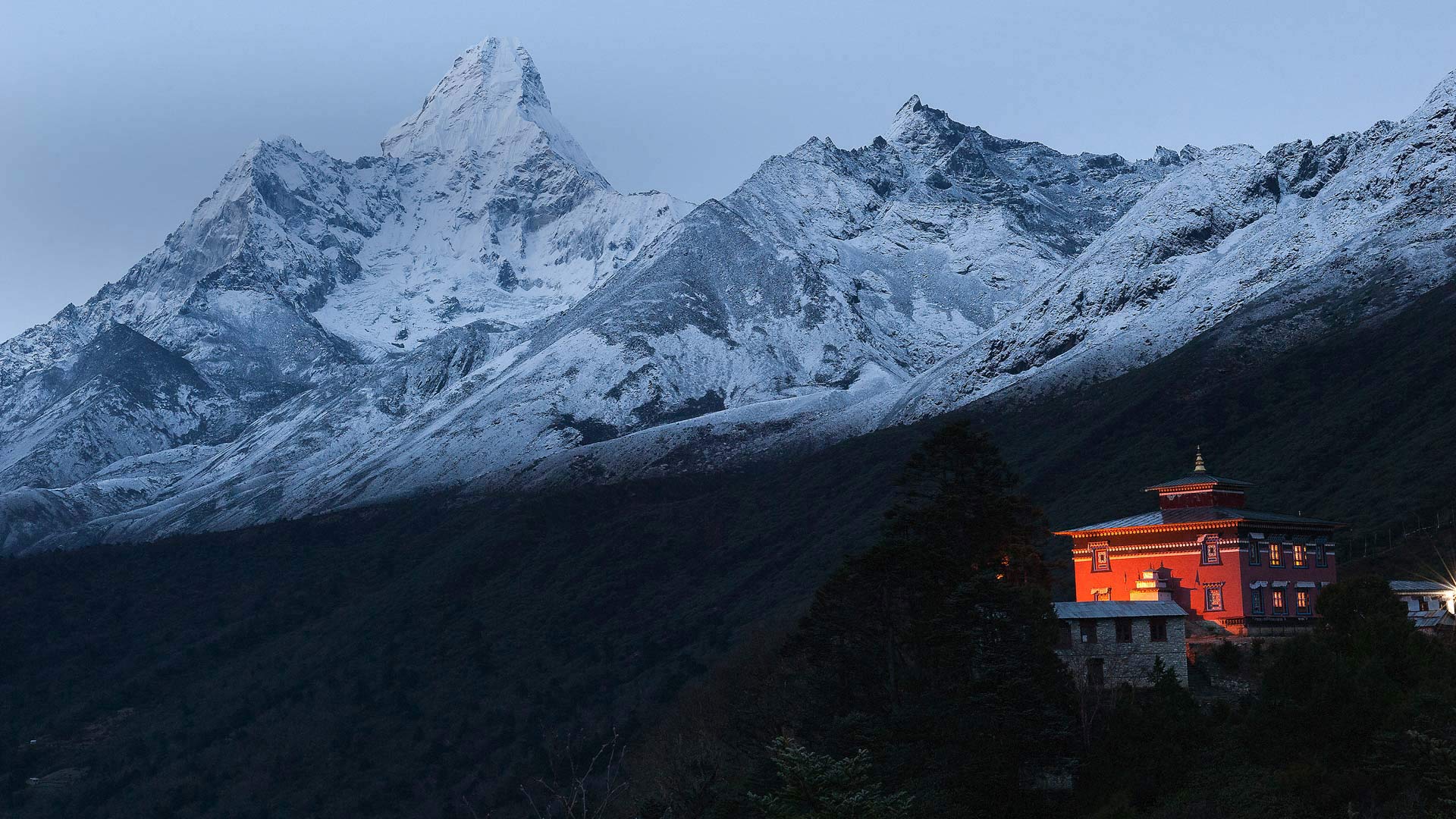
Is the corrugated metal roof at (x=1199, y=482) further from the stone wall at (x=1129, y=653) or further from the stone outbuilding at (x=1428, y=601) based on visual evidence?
the stone wall at (x=1129, y=653)

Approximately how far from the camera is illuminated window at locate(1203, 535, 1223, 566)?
7431cm

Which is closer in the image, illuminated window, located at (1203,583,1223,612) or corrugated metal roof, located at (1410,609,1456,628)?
corrugated metal roof, located at (1410,609,1456,628)

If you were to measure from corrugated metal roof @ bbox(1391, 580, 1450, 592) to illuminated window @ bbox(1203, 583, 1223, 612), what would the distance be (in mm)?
8869

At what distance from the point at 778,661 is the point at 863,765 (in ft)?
204

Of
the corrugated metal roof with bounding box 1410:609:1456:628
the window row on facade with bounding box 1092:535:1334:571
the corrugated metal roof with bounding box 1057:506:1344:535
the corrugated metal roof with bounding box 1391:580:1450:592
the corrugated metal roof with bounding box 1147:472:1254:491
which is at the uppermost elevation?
the corrugated metal roof with bounding box 1147:472:1254:491

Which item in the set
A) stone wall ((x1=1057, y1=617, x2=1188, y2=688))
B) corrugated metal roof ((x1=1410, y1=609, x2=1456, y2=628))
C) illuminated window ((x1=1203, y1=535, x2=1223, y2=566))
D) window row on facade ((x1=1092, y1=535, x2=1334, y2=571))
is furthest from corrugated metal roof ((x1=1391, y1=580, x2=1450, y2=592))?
stone wall ((x1=1057, y1=617, x2=1188, y2=688))

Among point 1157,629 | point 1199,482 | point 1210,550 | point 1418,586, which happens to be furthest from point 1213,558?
point 1418,586

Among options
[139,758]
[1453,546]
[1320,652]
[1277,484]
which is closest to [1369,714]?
[1320,652]

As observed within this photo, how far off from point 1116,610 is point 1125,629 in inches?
43.2

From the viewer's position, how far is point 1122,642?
216 ft

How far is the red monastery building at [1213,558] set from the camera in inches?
2901

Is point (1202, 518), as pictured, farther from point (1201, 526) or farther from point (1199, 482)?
point (1199, 482)

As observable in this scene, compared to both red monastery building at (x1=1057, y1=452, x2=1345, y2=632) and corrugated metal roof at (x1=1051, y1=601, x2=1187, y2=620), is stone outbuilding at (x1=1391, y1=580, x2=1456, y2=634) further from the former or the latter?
corrugated metal roof at (x1=1051, y1=601, x2=1187, y2=620)

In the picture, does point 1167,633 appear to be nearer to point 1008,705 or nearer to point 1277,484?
point 1008,705
